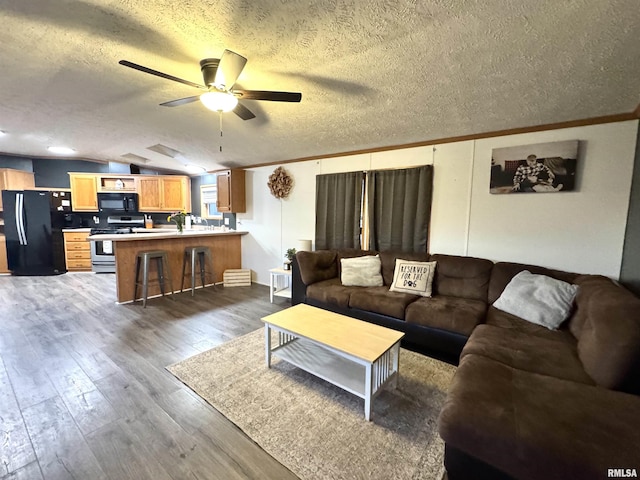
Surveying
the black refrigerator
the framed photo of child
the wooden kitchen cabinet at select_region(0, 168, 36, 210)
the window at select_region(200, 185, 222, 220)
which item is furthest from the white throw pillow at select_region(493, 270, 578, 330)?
the wooden kitchen cabinet at select_region(0, 168, 36, 210)

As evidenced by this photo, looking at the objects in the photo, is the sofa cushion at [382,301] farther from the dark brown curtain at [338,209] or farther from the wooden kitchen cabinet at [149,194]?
the wooden kitchen cabinet at [149,194]

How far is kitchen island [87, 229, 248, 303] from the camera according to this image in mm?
3824

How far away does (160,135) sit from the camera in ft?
13.0

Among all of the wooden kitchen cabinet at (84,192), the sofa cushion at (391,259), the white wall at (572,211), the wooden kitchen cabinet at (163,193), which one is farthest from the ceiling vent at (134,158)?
the white wall at (572,211)

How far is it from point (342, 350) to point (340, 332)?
269 mm

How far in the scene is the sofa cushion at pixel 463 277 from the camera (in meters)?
2.82

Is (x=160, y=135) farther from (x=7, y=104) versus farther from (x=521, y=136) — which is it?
(x=521, y=136)

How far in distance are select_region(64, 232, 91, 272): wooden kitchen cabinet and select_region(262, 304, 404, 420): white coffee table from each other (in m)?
5.88

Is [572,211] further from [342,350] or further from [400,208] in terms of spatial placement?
[342,350]

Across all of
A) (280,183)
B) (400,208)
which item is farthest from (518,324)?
(280,183)

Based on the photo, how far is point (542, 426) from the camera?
111cm

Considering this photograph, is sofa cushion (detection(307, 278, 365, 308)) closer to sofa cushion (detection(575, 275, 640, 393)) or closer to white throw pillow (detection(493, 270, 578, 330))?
white throw pillow (detection(493, 270, 578, 330))

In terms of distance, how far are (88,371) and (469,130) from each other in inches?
170

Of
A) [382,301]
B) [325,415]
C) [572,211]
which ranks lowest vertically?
[325,415]
